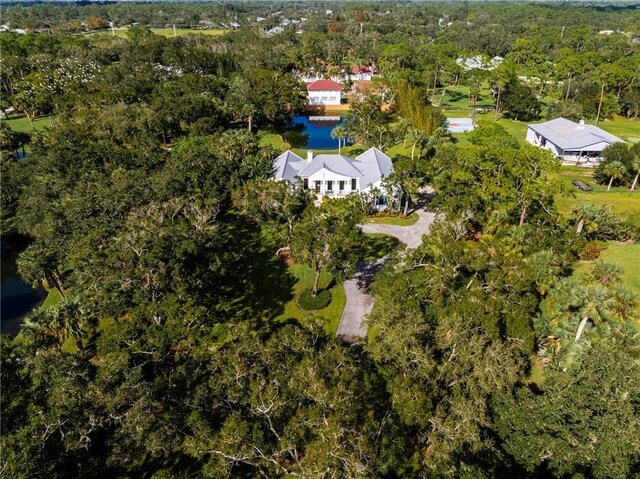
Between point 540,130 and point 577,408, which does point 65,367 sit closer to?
point 577,408

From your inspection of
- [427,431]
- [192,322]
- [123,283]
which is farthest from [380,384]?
[123,283]

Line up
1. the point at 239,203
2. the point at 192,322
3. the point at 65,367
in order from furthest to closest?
1. the point at 239,203
2. the point at 192,322
3. the point at 65,367

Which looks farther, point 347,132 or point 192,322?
point 347,132

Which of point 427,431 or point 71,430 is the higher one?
point 71,430

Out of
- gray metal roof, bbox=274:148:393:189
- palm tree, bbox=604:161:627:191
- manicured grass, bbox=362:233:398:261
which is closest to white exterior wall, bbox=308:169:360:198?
gray metal roof, bbox=274:148:393:189

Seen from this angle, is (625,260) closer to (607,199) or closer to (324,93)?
(607,199)

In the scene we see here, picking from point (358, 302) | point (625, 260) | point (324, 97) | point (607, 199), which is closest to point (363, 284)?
point (358, 302)

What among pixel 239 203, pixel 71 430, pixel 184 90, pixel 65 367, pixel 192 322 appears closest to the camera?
pixel 71 430
